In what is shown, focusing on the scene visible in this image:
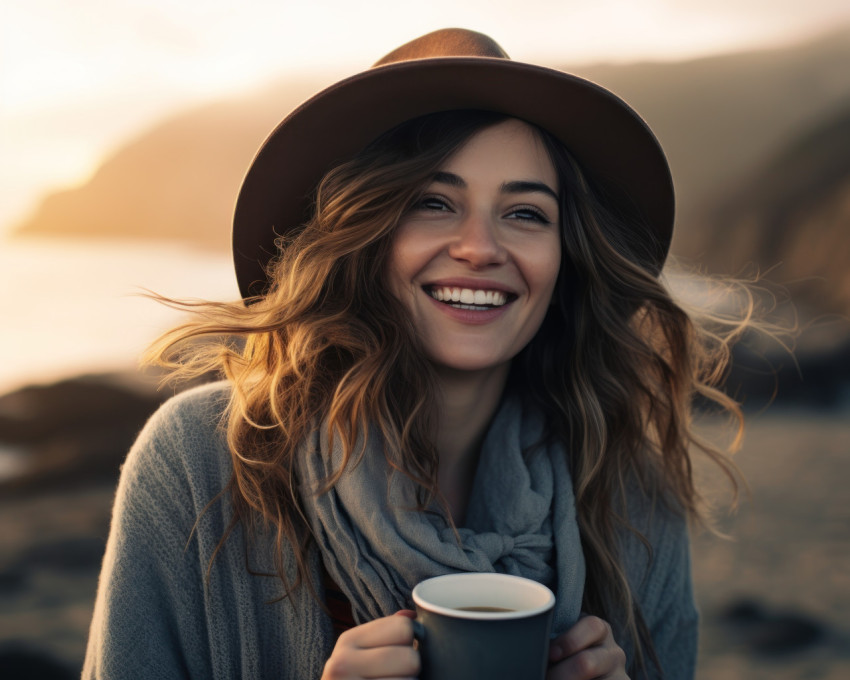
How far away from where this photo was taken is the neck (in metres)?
1.69

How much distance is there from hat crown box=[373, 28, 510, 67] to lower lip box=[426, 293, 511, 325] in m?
0.47

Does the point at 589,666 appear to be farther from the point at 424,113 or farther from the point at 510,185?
the point at 424,113

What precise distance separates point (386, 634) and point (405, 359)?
26.6 inches

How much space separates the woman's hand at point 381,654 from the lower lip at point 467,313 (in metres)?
0.66

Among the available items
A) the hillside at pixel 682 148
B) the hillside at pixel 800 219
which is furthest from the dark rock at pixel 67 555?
the hillside at pixel 800 219

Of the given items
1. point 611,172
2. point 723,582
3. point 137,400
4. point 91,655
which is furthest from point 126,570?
point 137,400

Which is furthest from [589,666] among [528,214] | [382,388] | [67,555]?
[67,555]

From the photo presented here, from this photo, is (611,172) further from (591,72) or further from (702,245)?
(702,245)

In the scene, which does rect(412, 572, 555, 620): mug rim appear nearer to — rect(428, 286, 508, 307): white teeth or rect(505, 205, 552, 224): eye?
rect(428, 286, 508, 307): white teeth

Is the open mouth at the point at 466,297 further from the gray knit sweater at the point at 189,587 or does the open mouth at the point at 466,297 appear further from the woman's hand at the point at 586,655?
the woman's hand at the point at 586,655

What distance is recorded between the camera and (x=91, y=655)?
138 cm

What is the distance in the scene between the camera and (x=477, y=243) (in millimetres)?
1424

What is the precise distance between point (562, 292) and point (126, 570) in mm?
1099

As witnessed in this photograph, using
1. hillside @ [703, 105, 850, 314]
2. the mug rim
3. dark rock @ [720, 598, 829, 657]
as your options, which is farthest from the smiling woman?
hillside @ [703, 105, 850, 314]
